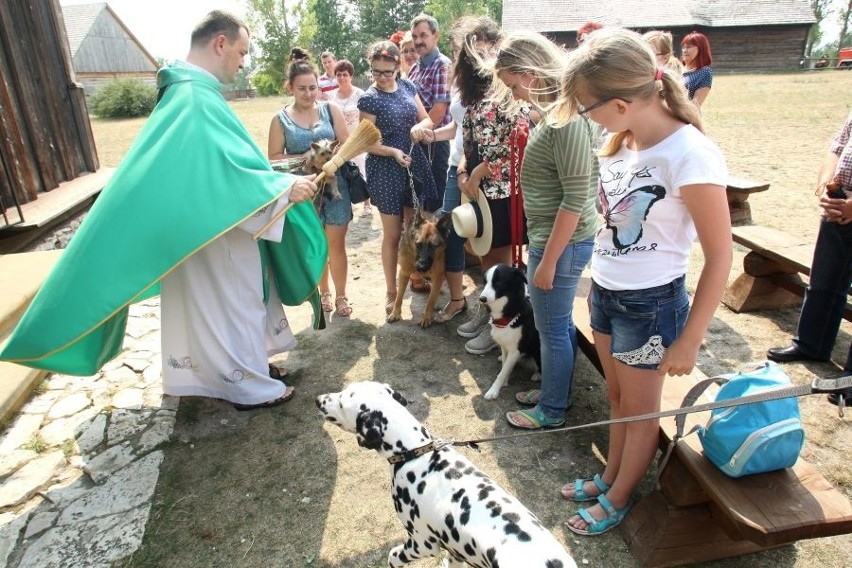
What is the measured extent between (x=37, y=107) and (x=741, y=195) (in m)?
9.33

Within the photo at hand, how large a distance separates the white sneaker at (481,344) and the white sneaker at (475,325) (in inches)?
7.5

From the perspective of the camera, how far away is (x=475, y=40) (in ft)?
12.8

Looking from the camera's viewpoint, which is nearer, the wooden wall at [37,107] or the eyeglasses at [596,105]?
the eyeglasses at [596,105]

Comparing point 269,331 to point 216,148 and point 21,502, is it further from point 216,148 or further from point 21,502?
point 21,502

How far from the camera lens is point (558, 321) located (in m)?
3.06

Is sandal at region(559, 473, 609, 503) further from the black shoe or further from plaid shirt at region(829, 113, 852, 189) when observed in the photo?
plaid shirt at region(829, 113, 852, 189)

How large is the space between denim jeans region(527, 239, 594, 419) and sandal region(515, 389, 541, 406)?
305 mm

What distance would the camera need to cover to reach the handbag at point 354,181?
4.94 meters

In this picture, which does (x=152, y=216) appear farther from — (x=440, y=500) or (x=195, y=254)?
(x=440, y=500)

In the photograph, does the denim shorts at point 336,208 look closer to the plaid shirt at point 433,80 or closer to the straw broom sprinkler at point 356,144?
the straw broom sprinkler at point 356,144

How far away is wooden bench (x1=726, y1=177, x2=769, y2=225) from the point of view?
21.5 feet

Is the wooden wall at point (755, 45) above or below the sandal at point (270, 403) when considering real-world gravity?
Answer: above

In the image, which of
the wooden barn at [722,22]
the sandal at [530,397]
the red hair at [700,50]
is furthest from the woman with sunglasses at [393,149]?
the wooden barn at [722,22]

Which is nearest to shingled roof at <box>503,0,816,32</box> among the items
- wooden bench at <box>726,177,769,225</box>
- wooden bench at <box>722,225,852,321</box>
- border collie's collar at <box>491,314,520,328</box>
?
wooden bench at <box>726,177,769,225</box>
